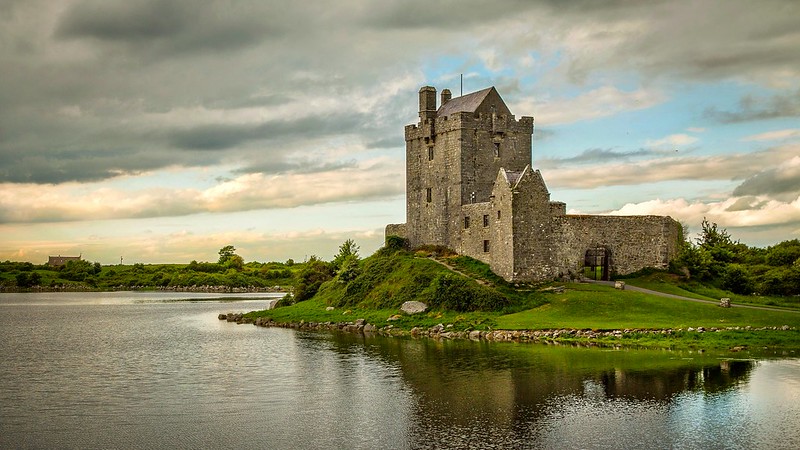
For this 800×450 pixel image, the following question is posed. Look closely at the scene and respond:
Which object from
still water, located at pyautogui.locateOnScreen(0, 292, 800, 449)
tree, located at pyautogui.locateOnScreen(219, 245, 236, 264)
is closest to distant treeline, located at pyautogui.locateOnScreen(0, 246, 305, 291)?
tree, located at pyautogui.locateOnScreen(219, 245, 236, 264)

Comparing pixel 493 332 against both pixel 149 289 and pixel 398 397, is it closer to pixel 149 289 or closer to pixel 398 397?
pixel 398 397

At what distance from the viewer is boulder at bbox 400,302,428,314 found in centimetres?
5806

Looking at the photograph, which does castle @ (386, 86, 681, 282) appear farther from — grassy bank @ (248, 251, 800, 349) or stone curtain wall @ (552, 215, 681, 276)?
grassy bank @ (248, 251, 800, 349)

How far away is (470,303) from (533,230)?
24.6ft

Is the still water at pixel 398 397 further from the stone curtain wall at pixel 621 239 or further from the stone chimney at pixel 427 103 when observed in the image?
the stone chimney at pixel 427 103

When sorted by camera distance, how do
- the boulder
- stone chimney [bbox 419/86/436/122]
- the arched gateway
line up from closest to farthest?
the boulder → the arched gateway → stone chimney [bbox 419/86/436/122]

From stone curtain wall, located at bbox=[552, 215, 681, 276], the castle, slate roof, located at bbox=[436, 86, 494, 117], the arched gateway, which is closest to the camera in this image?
the castle

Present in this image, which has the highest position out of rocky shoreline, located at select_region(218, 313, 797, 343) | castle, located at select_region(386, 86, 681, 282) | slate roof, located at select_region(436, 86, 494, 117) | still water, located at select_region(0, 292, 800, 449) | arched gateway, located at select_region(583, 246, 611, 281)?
slate roof, located at select_region(436, 86, 494, 117)

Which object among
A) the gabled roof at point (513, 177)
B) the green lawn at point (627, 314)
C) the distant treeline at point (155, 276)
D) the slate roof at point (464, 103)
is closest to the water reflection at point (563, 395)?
the green lawn at point (627, 314)

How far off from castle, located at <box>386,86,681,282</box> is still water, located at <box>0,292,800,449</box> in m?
13.4

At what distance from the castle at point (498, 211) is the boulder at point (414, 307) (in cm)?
639

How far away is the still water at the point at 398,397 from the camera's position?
26.1 m

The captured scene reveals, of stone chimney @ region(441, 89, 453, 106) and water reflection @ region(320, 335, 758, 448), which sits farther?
stone chimney @ region(441, 89, 453, 106)

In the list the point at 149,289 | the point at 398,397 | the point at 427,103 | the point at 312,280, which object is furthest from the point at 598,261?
the point at 149,289
